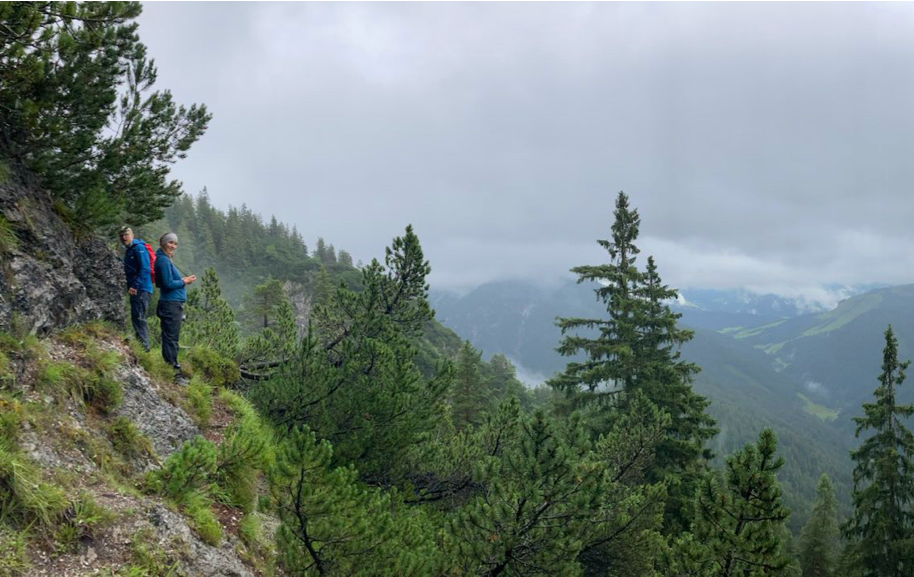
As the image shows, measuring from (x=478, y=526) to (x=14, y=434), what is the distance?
5.72m

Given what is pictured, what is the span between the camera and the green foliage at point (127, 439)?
6.27m

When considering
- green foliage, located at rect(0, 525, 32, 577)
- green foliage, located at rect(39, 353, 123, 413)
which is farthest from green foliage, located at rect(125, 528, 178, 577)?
green foliage, located at rect(39, 353, 123, 413)

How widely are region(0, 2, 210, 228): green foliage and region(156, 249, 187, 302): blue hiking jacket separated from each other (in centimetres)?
131

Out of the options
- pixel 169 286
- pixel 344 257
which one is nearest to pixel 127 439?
pixel 169 286

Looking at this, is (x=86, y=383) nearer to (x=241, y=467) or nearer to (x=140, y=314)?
(x=140, y=314)

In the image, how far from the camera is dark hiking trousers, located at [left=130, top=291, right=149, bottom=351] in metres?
8.45

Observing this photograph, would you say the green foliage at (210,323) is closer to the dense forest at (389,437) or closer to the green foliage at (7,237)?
the dense forest at (389,437)

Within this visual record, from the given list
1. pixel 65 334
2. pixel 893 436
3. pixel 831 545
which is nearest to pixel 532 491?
pixel 65 334

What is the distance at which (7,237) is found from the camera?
6.58 meters

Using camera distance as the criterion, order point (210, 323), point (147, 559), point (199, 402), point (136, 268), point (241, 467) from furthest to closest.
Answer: point (210, 323) < point (199, 402) < point (136, 268) < point (241, 467) < point (147, 559)

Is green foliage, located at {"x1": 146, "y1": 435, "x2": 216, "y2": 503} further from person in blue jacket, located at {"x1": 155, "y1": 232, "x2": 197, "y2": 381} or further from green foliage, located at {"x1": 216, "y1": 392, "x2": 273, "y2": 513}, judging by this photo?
person in blue jacket, located at {"x1": 155, "y1": 232, "x2": 197, "y2": 381}

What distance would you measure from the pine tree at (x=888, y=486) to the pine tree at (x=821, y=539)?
25.0 m

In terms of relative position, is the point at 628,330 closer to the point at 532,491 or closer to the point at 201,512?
the point at 532,491

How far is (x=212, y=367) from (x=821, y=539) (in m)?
51.5
